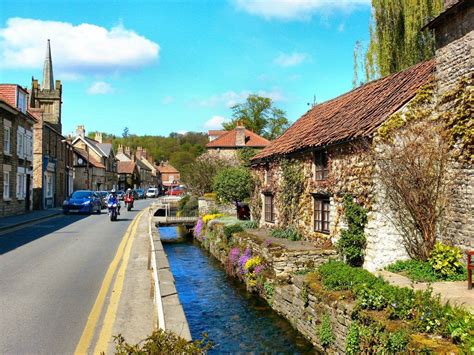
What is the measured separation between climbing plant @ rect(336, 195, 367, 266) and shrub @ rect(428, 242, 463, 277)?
6.42ft

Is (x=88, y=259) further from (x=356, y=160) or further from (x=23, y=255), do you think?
(x=356, y=160)

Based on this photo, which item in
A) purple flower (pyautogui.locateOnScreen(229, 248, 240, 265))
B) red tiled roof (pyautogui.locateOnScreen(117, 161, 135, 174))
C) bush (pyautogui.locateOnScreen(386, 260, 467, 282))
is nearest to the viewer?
bush (pyautogui.locateOnScreen(386, 260, 467, 282))

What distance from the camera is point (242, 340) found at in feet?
34.3

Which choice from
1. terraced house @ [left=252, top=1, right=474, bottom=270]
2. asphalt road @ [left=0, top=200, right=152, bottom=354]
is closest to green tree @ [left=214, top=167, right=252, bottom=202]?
terraced house @ [left=252, top=1, right=474, bottom=270]

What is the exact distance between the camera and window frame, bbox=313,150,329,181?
15.5 metres

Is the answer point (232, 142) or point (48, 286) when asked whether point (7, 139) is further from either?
point (232, 142)

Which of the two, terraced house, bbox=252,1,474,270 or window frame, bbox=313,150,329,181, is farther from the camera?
window frame, bbox=313,150,329,181

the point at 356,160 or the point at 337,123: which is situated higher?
the point at 337,123

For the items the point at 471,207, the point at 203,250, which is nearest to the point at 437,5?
the point at 471,207

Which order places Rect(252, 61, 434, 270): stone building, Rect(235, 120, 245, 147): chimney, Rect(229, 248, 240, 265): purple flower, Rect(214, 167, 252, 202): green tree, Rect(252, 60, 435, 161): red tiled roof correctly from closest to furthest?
Rect(252, 61, 434, 270): stone building
Rect(252, 60, 435, 161): red tiled roof
Rect(229, 248, 240, 265): purple flower
Rect(214, 167, 252, 202): green tree
Rect(235, 120, 245, 147): chimney

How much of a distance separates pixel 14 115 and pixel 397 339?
28559mm

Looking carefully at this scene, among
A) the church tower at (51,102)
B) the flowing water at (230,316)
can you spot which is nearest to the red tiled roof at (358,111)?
the flowing water at (230,316)

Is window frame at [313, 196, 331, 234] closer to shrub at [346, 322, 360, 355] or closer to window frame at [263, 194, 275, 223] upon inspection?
window frame at [263, 194, 275, 223]

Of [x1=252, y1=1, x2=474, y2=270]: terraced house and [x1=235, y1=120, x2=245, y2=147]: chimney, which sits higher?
[x1=235, y1=120, x2=245, y2=147]: chimney
